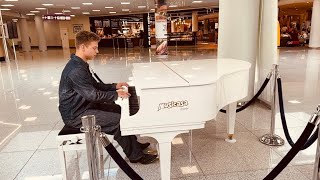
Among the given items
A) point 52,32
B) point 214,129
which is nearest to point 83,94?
point 214,129

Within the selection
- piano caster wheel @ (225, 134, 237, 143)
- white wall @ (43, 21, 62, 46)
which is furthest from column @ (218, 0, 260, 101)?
white wall @ (43, 21, 62, 46)

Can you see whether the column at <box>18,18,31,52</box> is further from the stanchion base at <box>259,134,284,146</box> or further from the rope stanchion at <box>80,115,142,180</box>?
the rope stanchion at <box>80,115,142,180</box>

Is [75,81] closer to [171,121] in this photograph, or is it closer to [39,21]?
[171,121]

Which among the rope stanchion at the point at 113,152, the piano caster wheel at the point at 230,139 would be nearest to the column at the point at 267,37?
the piano caster wheel at the point at 230,139

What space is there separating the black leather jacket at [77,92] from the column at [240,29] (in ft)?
9.76

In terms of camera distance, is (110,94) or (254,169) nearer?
(110,94)

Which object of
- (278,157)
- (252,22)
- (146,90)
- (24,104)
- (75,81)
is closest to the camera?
(146,90)

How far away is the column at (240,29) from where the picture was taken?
4527mm

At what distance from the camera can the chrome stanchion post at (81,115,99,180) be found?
1.67 metres

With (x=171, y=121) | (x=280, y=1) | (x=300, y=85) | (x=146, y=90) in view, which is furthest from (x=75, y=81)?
(x=280, y=1)

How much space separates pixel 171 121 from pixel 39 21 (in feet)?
87.2

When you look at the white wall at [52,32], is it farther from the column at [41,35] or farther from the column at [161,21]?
the column at [161,21]

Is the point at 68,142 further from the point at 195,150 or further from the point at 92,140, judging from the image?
the point at 195,150

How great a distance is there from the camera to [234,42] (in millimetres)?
4656
